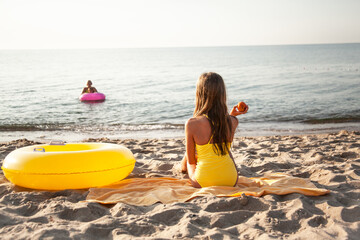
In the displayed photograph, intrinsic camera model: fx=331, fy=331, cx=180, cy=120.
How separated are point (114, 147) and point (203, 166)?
123 centimetres

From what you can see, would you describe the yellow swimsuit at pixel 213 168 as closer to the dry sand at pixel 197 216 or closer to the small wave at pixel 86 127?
the dry sand at pixel 197 216

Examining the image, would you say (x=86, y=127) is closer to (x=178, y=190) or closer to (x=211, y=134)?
(x=178, y=190)

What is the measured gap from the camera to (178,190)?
393cm

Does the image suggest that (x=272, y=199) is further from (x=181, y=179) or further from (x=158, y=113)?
(x=158, y=113)

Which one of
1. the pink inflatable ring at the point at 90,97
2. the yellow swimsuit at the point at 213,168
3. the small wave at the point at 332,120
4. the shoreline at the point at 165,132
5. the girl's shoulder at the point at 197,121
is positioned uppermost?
the girl's shoulder at the point at 197,121

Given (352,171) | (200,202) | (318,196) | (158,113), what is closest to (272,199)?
(318,196)

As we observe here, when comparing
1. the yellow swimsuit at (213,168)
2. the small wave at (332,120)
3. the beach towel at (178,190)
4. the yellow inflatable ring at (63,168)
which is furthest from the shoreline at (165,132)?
the yellow swimsuit at (213,168)

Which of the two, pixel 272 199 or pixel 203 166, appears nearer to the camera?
pixel 272 199

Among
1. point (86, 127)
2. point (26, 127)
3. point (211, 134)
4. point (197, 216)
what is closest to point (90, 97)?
point (86, 127)

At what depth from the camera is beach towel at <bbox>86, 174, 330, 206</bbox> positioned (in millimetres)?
3666

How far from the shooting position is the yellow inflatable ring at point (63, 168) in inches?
154

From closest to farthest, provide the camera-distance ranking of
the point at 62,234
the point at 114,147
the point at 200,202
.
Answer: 1. the point at 62,234
2. the point at 200,202
3. the point at 114,147

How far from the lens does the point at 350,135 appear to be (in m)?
7.88

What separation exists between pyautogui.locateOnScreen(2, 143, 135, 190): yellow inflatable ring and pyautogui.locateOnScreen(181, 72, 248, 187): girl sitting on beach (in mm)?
1016
